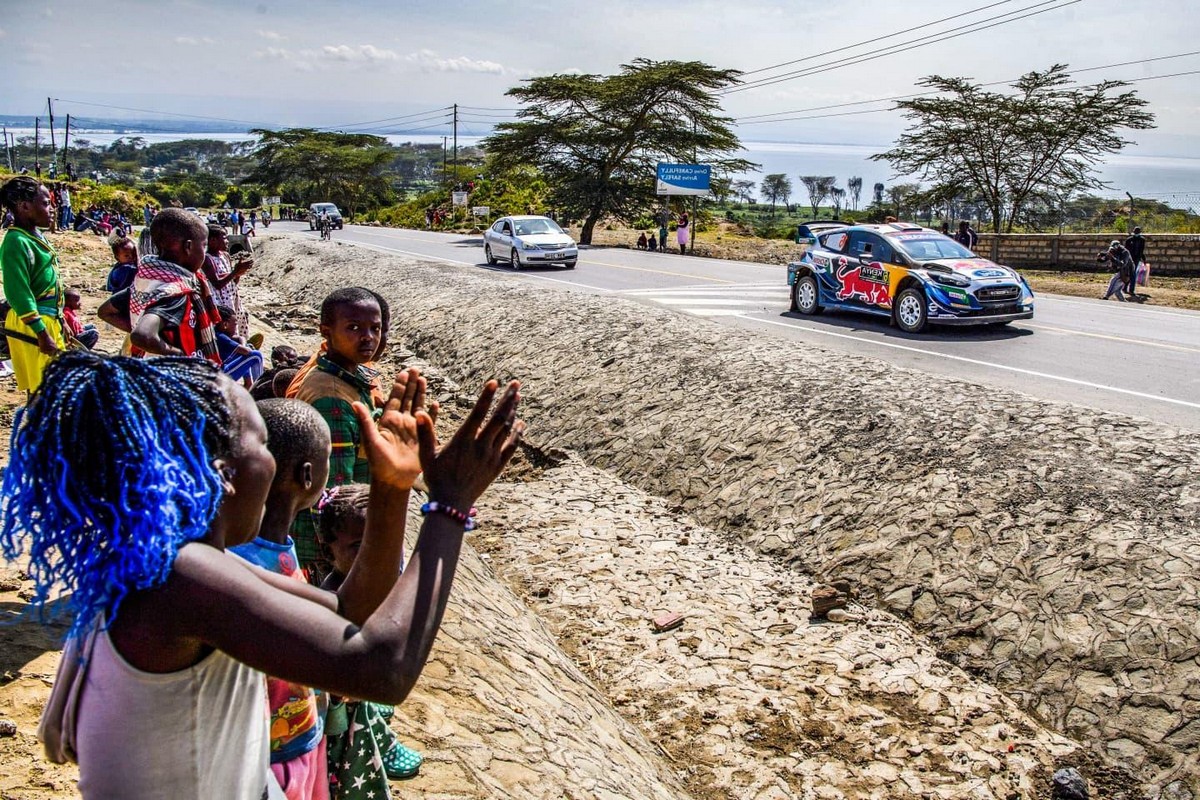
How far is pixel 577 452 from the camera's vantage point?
9.83m

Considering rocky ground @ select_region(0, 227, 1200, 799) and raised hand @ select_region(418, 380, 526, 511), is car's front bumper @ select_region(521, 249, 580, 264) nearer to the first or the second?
rocky ground @ select_region(0, 227, 1200, 799)

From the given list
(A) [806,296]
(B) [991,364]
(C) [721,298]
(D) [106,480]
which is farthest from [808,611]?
(C) [721,298]

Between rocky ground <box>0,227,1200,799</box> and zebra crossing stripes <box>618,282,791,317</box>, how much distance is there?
24.5 ft

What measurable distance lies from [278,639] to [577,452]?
824 cm

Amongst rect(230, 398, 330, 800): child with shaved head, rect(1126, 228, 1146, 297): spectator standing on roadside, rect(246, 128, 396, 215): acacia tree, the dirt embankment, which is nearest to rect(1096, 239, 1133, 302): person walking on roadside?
rect(1126, 228, 1146, 297): spectator standing on roadside

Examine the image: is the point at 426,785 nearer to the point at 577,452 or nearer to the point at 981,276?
the point at 577,452

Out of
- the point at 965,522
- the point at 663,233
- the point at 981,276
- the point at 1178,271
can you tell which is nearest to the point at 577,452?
the point at 965,522

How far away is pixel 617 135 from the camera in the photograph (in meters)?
43.0

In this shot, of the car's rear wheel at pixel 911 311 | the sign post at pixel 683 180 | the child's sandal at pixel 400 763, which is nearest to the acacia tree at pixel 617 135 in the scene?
the sign post at pixel 683 180

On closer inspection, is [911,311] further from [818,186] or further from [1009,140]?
[818,186]

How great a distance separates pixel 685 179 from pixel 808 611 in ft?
104

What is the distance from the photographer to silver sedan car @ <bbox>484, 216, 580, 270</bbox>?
2480 centimetres

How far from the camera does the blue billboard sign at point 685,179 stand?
36.1m

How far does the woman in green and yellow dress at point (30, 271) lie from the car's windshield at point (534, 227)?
19.9 meters
